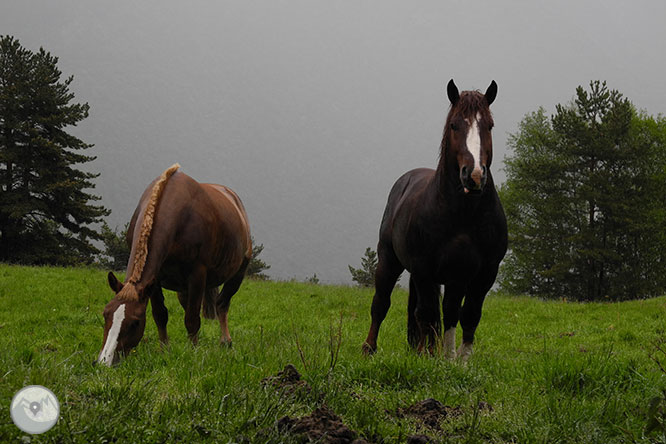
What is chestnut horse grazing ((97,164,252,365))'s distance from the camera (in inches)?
195

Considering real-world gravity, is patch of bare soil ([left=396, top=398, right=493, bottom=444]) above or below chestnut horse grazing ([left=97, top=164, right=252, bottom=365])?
below

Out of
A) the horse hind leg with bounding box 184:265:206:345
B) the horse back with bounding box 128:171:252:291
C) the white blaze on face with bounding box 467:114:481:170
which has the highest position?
the white blaze on face with bounding box 467:114:481:170

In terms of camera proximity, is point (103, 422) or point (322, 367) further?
point (322, 367)

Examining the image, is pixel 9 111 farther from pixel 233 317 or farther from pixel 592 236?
pixel 592 236

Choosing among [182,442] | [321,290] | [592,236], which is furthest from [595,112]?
[182,442]

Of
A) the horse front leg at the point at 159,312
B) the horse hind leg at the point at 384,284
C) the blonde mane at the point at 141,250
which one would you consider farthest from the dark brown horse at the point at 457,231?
the horse front leg at the point at 159,312

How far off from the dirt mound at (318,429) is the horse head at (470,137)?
2501mm

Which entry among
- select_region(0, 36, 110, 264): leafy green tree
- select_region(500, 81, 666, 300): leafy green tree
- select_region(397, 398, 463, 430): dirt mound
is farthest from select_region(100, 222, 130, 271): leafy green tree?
select_region(397, 398, 463, 430): dirt mound

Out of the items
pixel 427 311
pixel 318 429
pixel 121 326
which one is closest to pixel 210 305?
pixel 121 326

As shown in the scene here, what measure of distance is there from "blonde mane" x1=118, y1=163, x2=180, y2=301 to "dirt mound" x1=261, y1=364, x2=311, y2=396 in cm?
232

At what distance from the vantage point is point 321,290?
1516 cm

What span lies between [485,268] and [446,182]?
0.99 m

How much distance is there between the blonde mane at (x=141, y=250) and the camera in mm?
5125

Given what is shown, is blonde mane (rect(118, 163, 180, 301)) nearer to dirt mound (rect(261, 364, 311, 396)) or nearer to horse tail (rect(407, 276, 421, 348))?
dirt mound (rect(261, 364, 311, 396))
